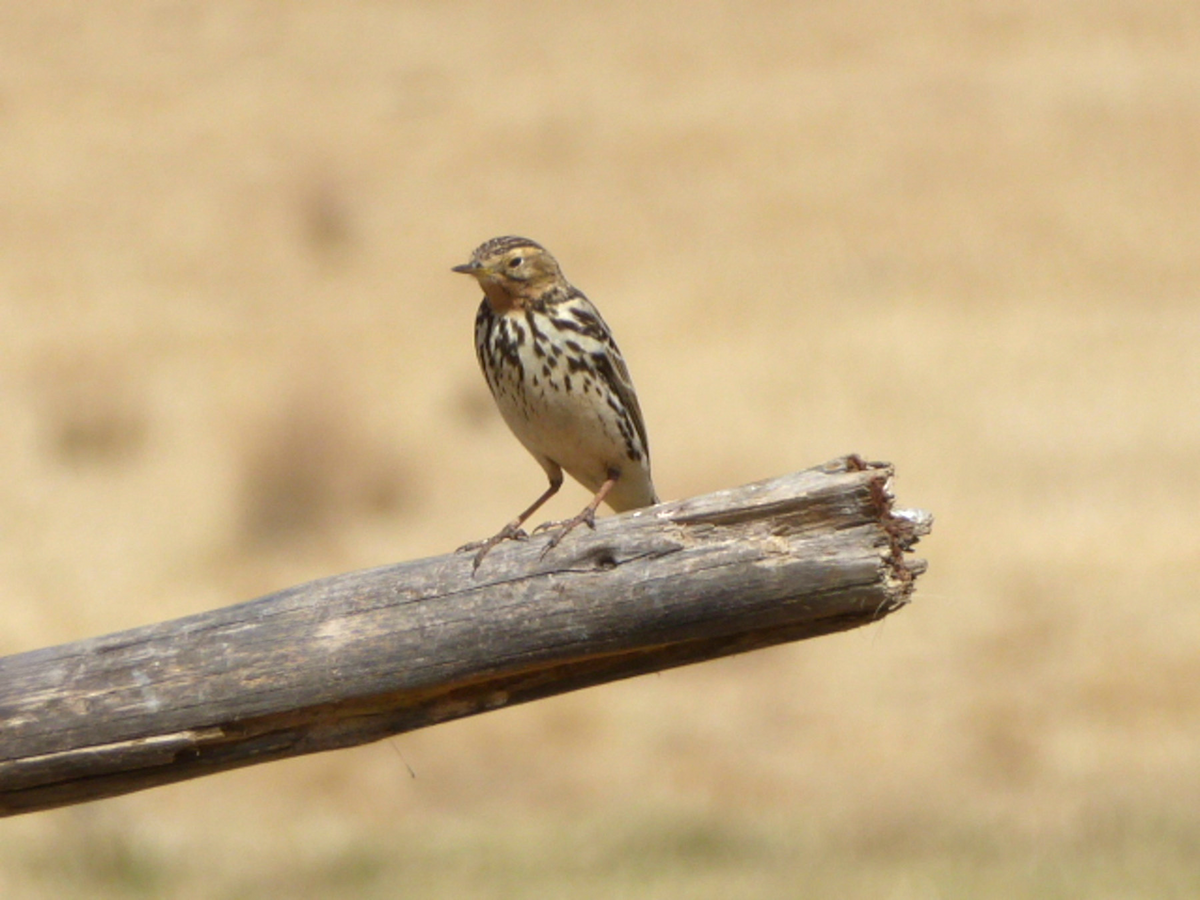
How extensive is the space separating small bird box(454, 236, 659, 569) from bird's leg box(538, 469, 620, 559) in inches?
1.2

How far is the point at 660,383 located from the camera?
1902 centimetres

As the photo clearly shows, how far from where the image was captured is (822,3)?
85.0 ft

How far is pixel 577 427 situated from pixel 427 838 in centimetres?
557

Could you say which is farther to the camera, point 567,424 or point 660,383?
point 660,383

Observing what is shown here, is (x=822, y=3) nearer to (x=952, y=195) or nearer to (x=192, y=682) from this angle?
(x=952, y=195)

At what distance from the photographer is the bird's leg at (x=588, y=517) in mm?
4112

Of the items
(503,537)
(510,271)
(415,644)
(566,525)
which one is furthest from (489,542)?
(510,271)

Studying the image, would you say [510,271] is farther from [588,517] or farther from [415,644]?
[415,644]

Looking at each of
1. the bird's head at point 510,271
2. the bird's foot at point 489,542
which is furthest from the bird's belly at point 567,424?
the bird's foot at point 489,542

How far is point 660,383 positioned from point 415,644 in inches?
593

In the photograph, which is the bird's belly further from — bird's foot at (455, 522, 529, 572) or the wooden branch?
the wooden branch

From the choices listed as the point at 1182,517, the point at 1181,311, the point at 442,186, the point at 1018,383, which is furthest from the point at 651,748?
the point at 442,186

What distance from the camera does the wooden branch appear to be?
387 cm

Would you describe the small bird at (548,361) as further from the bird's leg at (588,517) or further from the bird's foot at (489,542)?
the bird's foot at (489,542)
